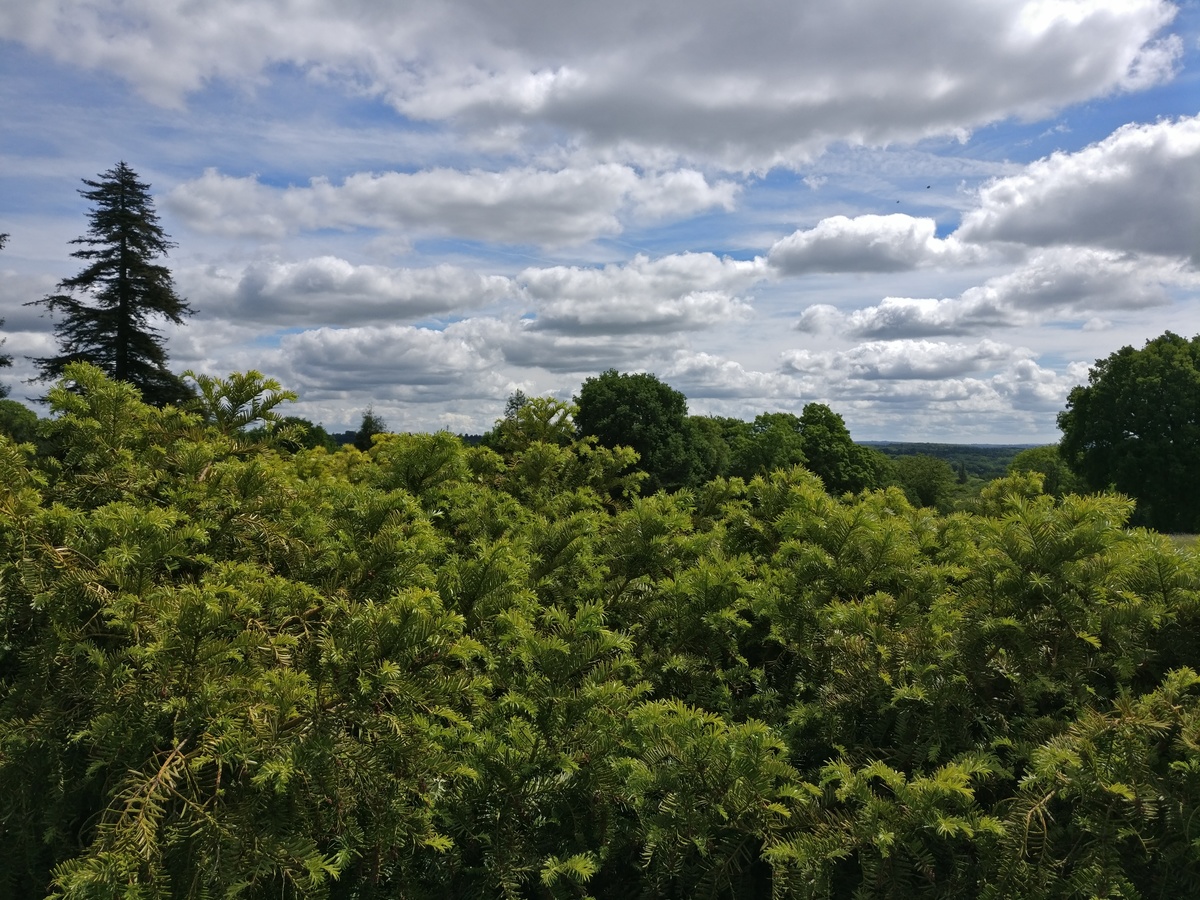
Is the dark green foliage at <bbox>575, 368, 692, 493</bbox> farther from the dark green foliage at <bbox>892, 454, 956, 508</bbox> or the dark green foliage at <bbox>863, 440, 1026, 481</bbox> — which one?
the dark green foliage at <bbox>863, 440, 1026, 481</bbox>

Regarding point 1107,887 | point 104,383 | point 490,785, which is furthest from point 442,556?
point 1107,887

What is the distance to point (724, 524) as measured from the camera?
4.42 metres

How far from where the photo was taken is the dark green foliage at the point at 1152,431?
116 feet

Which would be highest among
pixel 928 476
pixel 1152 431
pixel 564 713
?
pixel 1152 431

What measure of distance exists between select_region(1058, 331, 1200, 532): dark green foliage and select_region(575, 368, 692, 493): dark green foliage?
19490 mm

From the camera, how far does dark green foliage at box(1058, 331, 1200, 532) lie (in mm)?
35312

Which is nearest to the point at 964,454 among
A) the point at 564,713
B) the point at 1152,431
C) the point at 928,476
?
the point at 928,476

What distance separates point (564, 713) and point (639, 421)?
32.3m

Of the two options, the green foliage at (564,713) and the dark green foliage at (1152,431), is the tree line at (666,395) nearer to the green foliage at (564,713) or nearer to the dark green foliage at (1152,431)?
the dark green foliage at (1152,431)

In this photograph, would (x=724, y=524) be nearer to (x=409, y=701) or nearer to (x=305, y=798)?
(x=409, y=701)

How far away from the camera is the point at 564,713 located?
2.51 metres

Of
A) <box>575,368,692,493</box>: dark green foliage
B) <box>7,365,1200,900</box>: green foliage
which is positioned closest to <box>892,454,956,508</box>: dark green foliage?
<box>575,368,692,493</box>: dark green foliage

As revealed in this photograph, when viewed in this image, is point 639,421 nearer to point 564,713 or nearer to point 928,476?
point 564,713

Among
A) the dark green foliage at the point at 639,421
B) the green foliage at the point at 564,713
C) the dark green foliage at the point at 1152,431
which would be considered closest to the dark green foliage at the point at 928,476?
the dark green foliage at the point at 1152,431
